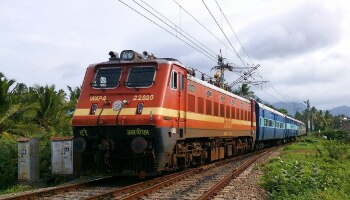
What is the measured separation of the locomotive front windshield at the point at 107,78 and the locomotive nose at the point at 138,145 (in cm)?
206

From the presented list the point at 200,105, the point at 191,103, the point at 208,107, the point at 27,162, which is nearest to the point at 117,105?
the point at 191,103

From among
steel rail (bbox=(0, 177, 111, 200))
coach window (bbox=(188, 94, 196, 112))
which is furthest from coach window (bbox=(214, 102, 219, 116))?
steel rail (bbox=(0, 177, 111, 200))

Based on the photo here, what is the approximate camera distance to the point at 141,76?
13164 mm

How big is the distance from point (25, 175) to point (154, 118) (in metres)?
4.82

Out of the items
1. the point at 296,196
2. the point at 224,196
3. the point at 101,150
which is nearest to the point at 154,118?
the point at 101,150

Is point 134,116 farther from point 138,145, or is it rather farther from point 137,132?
point 138,145

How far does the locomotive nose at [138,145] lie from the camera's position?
1197cm

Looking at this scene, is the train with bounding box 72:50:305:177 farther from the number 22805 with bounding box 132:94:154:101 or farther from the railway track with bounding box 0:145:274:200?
the railway track with bounding box 0:145:274:200

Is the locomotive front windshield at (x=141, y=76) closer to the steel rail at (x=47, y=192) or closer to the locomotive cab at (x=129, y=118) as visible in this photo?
the locomotive cab at (x=129, y=118)

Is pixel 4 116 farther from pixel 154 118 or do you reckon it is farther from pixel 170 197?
pixel 170 197

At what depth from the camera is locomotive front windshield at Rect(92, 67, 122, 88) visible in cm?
1334

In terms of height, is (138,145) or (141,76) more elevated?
(141,76)

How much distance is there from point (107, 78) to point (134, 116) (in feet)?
6.31

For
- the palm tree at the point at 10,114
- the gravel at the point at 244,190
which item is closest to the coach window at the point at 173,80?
the gravel at the point at 244,190
